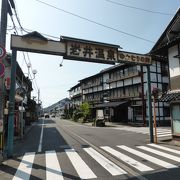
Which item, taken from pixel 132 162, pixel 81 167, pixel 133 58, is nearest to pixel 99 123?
pixel 133 58

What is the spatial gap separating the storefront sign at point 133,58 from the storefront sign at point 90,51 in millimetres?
495

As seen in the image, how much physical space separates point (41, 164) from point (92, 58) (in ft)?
20.5

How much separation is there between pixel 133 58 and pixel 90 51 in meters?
3.38

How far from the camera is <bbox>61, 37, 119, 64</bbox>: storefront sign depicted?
11.9 meters

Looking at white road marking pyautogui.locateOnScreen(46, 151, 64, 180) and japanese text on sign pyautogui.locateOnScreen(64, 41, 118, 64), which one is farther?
japanese text on sign pyautogui.locateOnScreen(64, 41, 118, 64)

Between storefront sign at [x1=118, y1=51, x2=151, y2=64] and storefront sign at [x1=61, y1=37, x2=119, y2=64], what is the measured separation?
0.49m

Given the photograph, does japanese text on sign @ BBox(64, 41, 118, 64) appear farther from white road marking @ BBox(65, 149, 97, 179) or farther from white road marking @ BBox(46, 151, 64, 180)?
white road marking @ BBox(46, 151, 64, 180)

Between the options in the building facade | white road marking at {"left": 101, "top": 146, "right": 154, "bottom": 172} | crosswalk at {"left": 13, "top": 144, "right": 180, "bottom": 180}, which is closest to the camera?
crosswalk at {"left": 13, "top": 144, "right": 180, "bottom": 180}

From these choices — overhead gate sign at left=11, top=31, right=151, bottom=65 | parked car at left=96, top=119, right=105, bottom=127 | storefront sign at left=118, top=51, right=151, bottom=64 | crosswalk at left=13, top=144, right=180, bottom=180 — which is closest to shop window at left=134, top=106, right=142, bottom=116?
parked car at left=96, top=119, right=105, bottom=127

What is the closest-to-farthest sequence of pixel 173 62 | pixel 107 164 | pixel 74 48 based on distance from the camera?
pixel 107 164
pixel 74 48
pixel 173 62

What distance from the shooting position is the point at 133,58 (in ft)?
46.9

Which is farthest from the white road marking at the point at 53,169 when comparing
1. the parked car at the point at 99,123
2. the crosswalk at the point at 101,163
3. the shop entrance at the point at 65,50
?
the parked car at the point at 99,123

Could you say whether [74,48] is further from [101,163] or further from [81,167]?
[81,167]

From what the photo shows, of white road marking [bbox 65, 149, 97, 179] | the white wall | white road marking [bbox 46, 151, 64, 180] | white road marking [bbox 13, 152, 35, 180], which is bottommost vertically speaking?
white road marking [bbox 13, 152, 35, 180]
